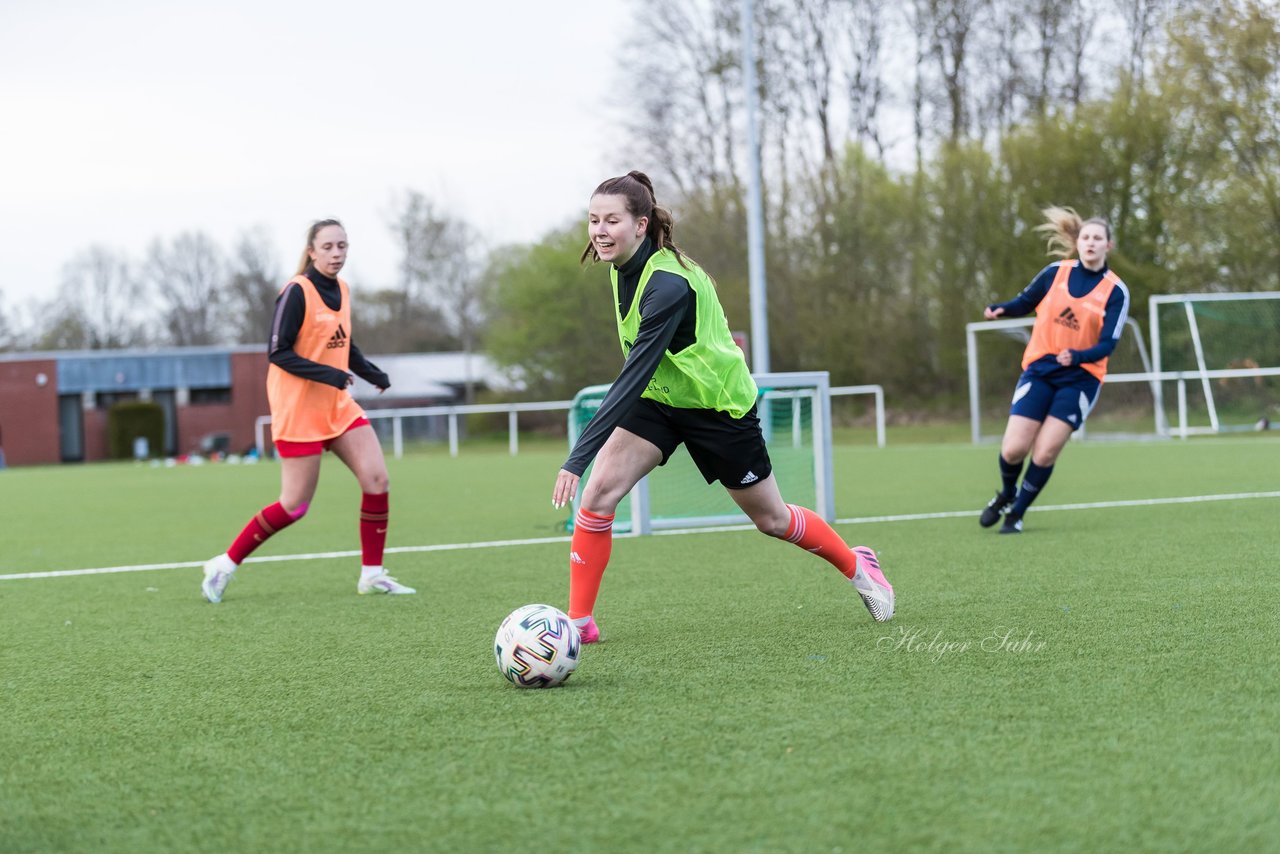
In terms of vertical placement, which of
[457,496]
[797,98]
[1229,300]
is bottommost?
[457,496]

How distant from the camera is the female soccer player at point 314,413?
6531mm

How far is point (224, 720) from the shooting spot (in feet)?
12.4

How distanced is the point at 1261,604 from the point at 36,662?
4.63 meters

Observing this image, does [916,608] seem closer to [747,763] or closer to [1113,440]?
[747,763]

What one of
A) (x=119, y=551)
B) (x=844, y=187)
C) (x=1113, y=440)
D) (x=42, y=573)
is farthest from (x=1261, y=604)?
(x=844, y=187)

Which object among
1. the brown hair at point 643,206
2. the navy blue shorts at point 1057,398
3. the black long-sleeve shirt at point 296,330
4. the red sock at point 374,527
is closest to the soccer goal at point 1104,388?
the navy blue shorts at point 1057,398

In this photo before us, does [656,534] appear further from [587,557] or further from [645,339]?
[645,339]

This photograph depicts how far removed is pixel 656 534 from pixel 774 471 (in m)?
1.40

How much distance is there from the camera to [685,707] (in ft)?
12.1

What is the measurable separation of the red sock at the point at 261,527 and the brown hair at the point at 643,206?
8.92 feet

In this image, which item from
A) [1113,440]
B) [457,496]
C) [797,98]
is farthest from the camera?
[797,98]

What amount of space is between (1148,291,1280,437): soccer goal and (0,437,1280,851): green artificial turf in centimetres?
1492

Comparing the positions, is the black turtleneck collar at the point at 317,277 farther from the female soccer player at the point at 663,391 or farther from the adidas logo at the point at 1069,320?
the adidas logo at the point at 1069,320

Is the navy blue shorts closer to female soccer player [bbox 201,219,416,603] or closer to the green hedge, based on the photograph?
female soccer player [bbox 201,219,416,603]
